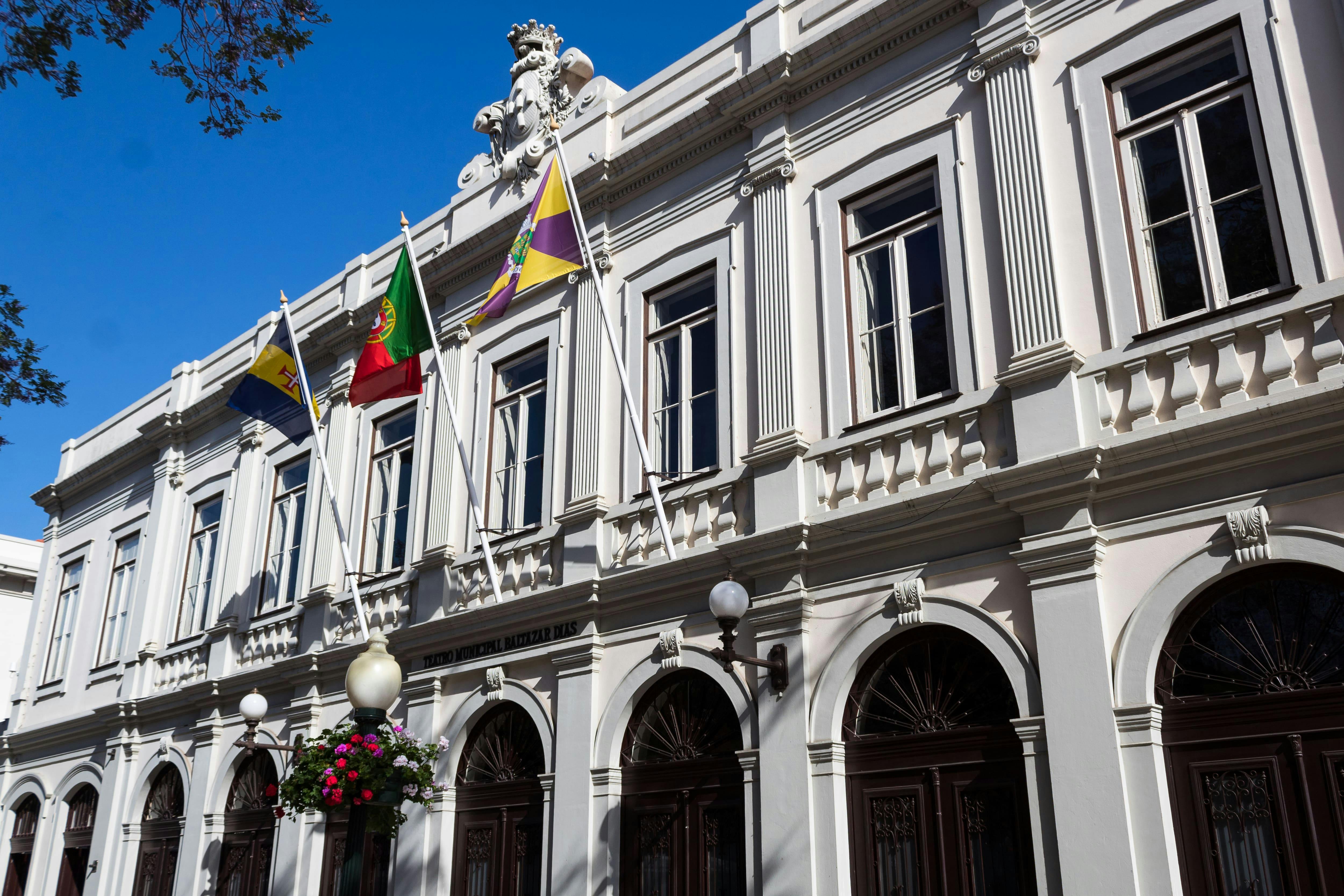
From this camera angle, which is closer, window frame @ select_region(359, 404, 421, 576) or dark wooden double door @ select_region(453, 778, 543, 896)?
dark wooden double door @ select_region(453, 778, 543, 896)

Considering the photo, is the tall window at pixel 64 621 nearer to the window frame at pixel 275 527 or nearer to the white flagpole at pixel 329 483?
the window frame at pixel 275 527

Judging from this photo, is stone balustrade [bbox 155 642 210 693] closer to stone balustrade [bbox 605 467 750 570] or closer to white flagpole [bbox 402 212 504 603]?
white flagpole [bbox 402 212 504 603]

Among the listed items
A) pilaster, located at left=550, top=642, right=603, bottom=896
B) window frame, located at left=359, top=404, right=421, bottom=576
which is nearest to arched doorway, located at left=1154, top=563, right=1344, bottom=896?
pilaster, located at left=550, top=642, right=603, bottom=896

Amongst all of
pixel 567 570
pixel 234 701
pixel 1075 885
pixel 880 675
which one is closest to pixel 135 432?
pixel 234 701

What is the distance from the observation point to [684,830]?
36.0 ft

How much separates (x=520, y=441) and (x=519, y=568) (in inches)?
69.3

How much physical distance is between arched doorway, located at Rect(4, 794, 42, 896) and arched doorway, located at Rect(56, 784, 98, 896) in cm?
100

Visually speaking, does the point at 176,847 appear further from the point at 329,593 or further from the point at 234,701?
the point at 329,593

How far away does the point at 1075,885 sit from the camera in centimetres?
812

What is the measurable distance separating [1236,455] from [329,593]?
11.7 m

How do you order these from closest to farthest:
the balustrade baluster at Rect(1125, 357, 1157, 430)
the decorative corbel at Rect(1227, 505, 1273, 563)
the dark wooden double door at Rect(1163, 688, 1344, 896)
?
the dark wooden double door at Rect(1163, 688, 1344, 896) → the decorative corbel at Rect(1227, 505, 1273, 563) → the balustrade baluster at Rect(1125, 357, 1157, 430)

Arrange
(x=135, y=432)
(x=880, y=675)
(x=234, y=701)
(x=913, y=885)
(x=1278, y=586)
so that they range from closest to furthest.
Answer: (x=1278, y=586), (x=913, y=885), (x=880, y=675), (x=234, y=701), (x=135, y=432)

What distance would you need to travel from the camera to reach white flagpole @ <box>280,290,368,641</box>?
588 inches

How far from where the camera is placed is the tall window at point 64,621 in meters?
22.7
